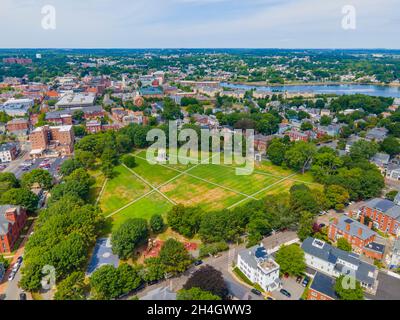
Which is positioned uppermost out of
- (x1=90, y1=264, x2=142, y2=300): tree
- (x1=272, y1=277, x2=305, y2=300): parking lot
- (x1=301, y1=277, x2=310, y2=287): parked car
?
(x1=90, y1=264, x2=142, y2=300): tree

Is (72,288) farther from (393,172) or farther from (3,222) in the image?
(393,172)

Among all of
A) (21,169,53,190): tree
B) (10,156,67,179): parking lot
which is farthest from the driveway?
(10,156,67,179): parking lot

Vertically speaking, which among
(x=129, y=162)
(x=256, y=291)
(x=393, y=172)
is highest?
(x=129, y=162)

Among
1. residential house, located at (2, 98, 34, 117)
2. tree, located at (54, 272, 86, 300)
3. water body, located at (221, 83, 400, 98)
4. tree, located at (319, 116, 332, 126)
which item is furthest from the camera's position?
water body, located at (221, 83, 400, 98)

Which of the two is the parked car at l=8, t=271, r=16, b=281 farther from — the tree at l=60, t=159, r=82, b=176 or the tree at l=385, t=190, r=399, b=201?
the tree at l=385, t=190, r=399, b=201

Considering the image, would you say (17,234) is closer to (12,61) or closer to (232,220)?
(232,220)

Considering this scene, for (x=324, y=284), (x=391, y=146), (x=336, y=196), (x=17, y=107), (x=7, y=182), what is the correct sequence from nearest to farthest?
(x=324, y=284) < (x=336, y=196) < (x=7, y=182) < (x=391, y=146) < (x=17, y=107)

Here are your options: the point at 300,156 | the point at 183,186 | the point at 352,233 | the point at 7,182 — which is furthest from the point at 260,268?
the point at 7,182
